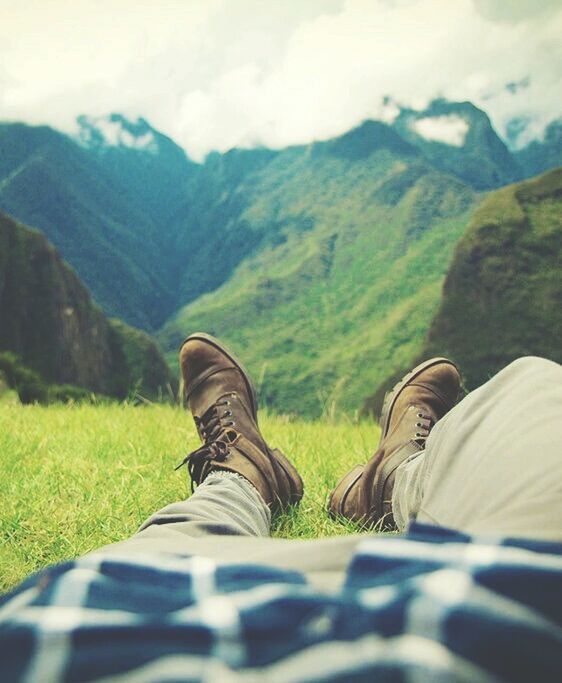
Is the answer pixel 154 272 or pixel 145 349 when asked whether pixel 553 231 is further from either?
pixel 154 272

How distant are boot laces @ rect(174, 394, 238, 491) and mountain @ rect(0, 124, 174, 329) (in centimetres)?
6776

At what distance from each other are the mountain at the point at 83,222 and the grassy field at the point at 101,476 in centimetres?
6699

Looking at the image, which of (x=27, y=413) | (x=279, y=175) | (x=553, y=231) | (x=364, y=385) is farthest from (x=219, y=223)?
(x=27, y=413)

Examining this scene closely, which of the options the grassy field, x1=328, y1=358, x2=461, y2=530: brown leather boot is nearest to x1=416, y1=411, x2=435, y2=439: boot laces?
x1=328, y1=358, x2=461, y2=530: brown leather boot

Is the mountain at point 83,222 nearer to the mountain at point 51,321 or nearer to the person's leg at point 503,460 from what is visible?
the mountain at point 51,321

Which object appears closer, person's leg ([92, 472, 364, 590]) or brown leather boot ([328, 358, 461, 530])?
person's leg ([92, 472, 364, 590])

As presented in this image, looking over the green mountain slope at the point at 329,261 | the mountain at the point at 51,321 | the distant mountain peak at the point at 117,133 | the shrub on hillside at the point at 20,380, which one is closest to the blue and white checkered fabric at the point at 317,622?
the shrub on hillside at the point at 20,380

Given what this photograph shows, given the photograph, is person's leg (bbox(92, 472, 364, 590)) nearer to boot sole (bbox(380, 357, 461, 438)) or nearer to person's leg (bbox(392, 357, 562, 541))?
person's leg (bbox(392, 357, 562, 541))

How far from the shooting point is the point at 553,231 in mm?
34531

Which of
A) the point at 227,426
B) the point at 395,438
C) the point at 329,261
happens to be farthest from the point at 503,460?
the point at 329,261

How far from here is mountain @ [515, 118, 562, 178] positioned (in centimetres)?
7519

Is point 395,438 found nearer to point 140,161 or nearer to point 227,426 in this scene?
point 227,426

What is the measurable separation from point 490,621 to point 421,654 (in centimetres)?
6

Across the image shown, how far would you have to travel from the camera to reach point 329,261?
68438mm
